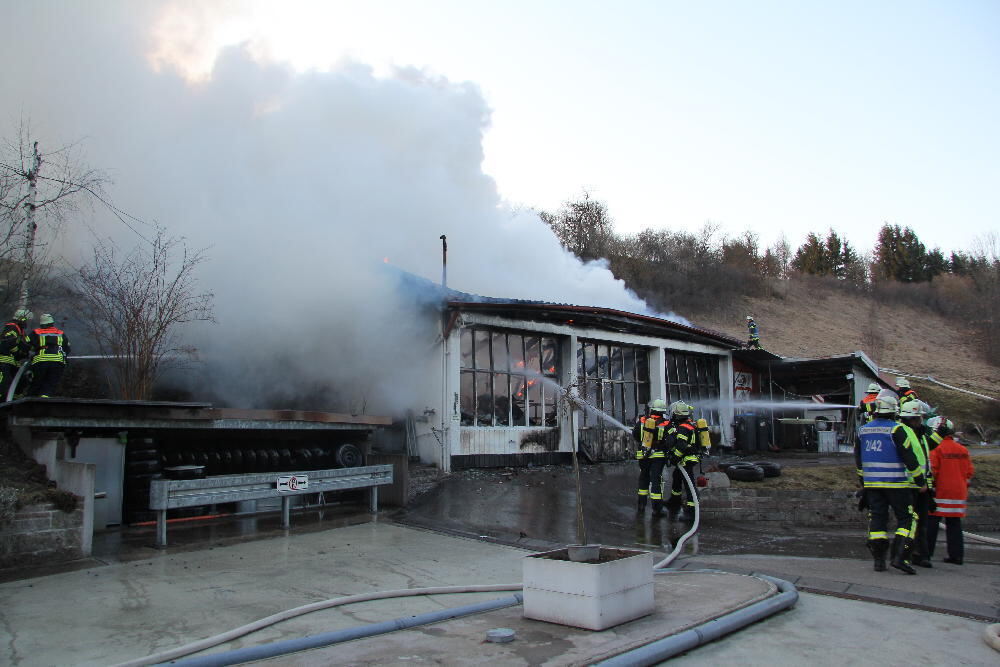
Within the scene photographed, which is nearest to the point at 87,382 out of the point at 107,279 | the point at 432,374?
the point at 107,279

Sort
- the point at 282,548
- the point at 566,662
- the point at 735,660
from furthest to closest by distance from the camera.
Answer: the point at 282,548
the point at 735,660
the point at 566,662

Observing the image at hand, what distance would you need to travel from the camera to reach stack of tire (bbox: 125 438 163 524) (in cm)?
838

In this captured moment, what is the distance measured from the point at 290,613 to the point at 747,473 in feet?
27.5

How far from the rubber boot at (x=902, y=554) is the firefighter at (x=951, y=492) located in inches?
Answer: 25.6

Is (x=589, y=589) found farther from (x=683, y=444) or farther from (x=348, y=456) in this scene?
(x=348, y=456)

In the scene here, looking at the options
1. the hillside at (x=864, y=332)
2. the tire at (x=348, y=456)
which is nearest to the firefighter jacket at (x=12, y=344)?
the tire at (x=348, y=456)

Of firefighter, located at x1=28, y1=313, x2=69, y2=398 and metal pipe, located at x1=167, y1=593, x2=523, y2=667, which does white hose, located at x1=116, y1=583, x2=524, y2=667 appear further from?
firefighter, located at x1=28, y1=313, x2=69, y2=398

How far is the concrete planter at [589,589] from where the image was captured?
429 cm

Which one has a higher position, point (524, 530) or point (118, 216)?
point (118, 216)

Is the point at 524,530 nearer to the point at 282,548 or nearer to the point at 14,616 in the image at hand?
the point at 282,548

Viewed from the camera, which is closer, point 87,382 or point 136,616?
point 136,616

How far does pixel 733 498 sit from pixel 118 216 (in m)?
11.2

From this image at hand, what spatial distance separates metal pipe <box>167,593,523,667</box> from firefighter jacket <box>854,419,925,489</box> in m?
3.99

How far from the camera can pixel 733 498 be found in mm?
10508
